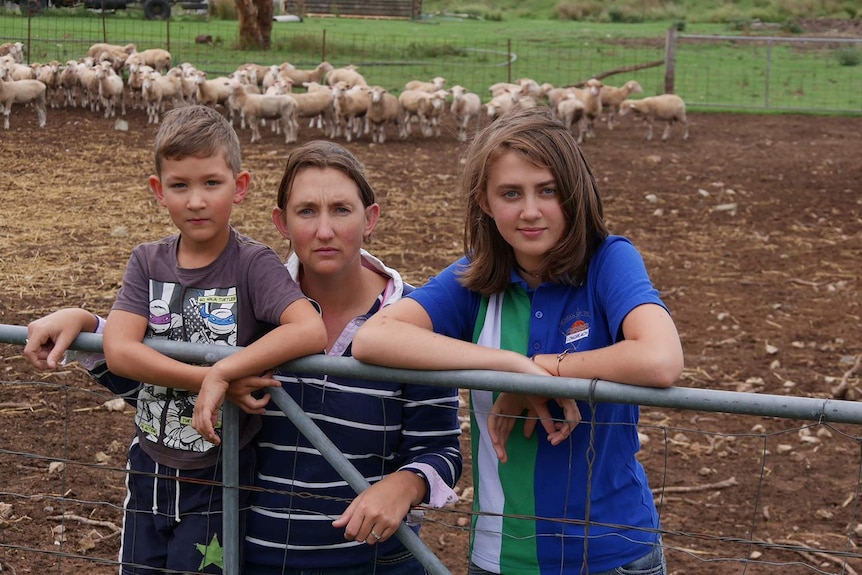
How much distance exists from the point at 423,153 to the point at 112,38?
18157 mm

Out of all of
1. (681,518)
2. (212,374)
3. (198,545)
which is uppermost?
(212,374)

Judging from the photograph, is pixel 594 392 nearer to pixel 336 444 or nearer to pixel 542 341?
pixel 542 341

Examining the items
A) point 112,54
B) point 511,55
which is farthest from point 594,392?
point 511,55

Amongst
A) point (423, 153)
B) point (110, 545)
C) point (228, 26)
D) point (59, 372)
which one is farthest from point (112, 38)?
point (110, 545)

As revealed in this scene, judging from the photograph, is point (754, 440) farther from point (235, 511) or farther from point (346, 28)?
point (346, 28)

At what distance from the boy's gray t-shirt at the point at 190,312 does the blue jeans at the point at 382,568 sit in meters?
0.36

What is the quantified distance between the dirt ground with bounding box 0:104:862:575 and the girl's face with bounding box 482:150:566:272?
1.64ft

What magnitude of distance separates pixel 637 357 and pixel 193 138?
4.13 ft

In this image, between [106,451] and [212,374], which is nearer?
[212,374]

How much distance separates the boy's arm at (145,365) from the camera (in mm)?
2551

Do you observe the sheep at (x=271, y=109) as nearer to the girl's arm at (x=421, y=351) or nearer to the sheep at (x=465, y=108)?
the sheep at (x=465, y=108)

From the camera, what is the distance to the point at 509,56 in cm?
2284

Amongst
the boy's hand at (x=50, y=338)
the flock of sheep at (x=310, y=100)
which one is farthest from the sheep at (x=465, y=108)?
the boy's hand at (x=50, y=338)

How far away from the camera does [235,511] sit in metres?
2.59
